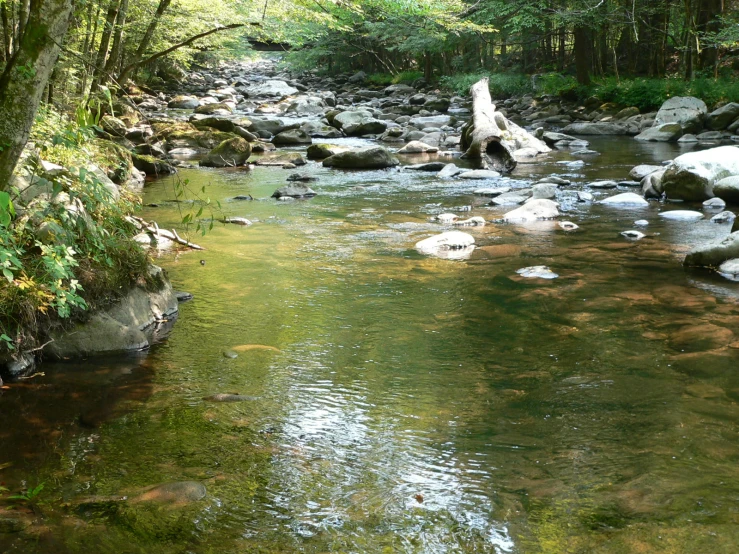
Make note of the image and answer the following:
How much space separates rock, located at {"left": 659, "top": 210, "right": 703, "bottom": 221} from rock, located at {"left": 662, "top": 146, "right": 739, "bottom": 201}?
0.90 metres

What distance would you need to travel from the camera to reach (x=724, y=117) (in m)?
18.5

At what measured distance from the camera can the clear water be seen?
9.96ft

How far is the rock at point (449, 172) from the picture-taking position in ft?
44.2

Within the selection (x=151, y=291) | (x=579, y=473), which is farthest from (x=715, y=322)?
(x=151, y=291)

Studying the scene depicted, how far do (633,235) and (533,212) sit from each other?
1.67 metres

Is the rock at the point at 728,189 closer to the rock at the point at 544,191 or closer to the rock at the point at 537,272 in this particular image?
the rock at the point at 544,191

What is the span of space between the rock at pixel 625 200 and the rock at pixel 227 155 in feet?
26.3

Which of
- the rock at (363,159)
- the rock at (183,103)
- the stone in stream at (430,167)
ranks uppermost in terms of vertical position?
the rock at (183,103)

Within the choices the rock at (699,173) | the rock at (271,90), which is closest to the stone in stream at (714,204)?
the rock at (699,173)

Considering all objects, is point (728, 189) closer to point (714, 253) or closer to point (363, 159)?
point (714, 253)

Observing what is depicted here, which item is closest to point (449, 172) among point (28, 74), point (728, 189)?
point (728, 189)

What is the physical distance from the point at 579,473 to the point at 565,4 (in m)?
24.7

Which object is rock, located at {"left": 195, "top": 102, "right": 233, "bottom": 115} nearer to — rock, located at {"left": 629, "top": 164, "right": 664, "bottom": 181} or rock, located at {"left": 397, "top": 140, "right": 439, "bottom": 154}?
rock, located at {"left": 397, "top": 140, "right": 439, "bottom": 154}

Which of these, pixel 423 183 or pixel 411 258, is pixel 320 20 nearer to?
pixel 423 183
